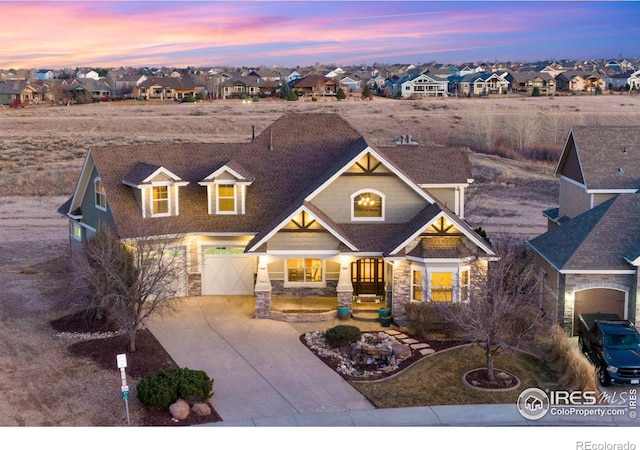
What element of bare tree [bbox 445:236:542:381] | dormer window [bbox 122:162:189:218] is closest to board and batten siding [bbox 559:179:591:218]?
bare tree [bbox 445:236:542:381]

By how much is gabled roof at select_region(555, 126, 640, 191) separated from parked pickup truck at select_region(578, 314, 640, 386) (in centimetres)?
781

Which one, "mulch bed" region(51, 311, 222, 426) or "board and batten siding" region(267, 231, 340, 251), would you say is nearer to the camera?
"mulch bed" region(51, 311, 222, 426)

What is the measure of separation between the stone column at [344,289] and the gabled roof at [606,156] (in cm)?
1079

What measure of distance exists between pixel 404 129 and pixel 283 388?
263 ft

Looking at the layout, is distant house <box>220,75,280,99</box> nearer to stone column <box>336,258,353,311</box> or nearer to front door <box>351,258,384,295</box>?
front door <box>351,258,384,295</box>

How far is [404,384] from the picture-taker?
71.2 feet

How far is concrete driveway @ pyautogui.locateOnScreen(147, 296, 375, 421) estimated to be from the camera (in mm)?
20297

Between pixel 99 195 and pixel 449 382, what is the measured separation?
1746cm

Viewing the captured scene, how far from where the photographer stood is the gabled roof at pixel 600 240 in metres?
25.2

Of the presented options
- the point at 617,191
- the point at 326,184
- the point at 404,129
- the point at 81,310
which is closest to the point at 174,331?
the point at 81,310

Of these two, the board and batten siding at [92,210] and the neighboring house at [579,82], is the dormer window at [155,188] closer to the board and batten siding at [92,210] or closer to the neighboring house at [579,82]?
the board and batten siding at [92,210]

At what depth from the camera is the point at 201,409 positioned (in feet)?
64.1

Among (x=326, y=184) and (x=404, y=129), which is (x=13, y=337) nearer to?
(x=326, y=184)

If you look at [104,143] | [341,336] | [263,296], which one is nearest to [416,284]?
[341,336]
